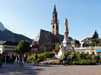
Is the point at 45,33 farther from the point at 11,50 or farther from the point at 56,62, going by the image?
the point at 56,62

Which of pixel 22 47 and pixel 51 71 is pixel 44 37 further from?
pixel 51 71

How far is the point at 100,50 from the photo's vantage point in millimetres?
46875

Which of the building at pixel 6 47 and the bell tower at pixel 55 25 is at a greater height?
the bell tower at pixel 55 25

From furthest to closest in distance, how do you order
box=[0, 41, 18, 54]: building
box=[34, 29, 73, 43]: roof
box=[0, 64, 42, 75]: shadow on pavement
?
box=[34, 29, 73, 43]: roof, box=[0, 41, 18, 54]: building, box=[0, 64, 42, 75]: shadow on pavement

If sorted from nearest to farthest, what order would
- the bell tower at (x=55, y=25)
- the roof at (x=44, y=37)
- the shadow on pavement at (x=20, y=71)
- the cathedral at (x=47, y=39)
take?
the shadow on pavement at (x=20, y=71) < the cathedral at (x=47, y=39) < the roof at (x=44, y=37) < the bell tower at (x=55, y=25)

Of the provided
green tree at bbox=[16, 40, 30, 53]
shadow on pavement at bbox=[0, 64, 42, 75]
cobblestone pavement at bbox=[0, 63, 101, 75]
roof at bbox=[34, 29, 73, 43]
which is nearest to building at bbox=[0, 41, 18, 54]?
green tree at bbox=[16, 40, 30, 53]

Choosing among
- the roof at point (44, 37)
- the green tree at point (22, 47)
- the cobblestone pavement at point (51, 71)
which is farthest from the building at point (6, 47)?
the cobblestone pavement at point (51, 71)

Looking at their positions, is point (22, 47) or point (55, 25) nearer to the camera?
point (22, 47)

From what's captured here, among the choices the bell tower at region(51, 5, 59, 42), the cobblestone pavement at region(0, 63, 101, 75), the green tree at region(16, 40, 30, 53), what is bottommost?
the cobblestone pavement at region(0, 63, 101, 75)

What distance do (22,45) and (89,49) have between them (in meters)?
33.9

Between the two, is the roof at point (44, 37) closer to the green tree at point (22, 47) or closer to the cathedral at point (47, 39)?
the cathedral at point (47, 39)

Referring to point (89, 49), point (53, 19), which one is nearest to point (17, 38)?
point (53, 19)

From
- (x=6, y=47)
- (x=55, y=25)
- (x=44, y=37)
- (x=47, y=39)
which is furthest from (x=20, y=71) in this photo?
(x=55, y=25)

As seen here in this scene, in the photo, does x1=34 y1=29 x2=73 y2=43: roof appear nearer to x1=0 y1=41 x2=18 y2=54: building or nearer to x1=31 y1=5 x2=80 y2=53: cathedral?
x1=31 y1=5 x2=80 y2=53: cathedral
